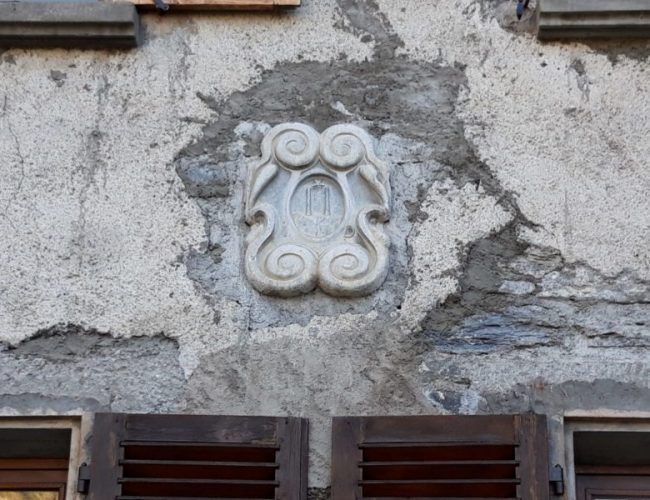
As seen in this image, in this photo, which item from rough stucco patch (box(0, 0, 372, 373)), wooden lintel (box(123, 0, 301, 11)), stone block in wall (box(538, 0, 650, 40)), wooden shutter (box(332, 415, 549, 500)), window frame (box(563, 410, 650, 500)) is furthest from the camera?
wooden lintel (box(123, 0, 301, 11))

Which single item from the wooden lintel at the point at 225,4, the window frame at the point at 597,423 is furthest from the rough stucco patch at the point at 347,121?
the window frame at the point at 597,423

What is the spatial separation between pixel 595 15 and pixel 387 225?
0.92 metres

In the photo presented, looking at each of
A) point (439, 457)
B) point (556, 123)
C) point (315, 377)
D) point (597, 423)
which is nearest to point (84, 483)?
point (315, 377)

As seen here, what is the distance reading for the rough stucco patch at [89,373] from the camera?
4.28 meters

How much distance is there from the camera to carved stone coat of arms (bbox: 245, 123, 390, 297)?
14.4ft

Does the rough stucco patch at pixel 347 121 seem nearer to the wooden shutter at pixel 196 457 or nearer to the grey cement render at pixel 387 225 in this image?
the grey cement render at pixel 387 225

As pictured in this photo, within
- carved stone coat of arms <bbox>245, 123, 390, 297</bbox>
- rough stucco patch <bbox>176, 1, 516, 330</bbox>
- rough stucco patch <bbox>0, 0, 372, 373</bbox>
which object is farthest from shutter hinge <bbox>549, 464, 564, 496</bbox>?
rough stucco patch <bbox>0, 0, 372, 373</bbox>

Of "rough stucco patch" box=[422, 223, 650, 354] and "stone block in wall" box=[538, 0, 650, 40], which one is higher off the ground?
"stone block in wall" box=[538, 0, 650, 40]

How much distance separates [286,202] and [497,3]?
952 mm

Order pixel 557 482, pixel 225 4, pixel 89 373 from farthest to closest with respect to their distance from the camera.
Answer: pixel 225 4, pixel 89 373, pixel 557 482

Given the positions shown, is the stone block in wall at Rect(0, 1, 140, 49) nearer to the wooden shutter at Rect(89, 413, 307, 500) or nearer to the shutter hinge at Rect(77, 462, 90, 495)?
the wooden shutter at Rect(89, 413, 307, 500)

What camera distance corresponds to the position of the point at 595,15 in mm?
4684

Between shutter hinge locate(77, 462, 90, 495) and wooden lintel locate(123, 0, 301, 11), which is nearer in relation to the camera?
shutter hinge locate(77, 462, 90, 495)

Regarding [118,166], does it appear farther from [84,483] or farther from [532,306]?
[532,306]
